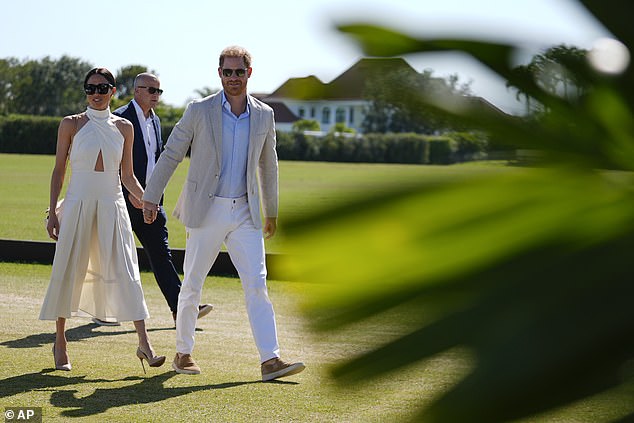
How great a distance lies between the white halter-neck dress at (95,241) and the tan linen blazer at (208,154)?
71 cm

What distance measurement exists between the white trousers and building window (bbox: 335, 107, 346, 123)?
232 inches

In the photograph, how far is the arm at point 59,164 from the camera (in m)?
6.95

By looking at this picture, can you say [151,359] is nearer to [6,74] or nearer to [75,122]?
[75,122]

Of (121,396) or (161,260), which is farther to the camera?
(161,260)

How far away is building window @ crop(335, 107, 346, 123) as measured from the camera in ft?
1.13

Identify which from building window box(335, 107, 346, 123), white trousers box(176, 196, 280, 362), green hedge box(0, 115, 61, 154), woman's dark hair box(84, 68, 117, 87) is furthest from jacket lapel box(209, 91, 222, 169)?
green hedge box(0, 115, 61, 154)

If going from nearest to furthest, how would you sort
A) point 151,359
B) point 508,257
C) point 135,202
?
point 508,257
point 151,359
point 135,202

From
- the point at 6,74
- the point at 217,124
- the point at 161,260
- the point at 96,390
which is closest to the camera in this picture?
the point at 96,390

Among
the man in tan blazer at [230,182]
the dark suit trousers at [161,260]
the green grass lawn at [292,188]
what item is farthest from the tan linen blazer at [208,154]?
the dark suit trousers at [161,260]

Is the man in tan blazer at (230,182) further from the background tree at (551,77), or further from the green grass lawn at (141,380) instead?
the background tree at (551,77)

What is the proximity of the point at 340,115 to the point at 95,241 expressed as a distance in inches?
278

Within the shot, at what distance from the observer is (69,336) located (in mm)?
7887

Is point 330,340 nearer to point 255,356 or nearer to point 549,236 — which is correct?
point 549,236

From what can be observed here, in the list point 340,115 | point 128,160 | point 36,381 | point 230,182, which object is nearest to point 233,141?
point 230,182
